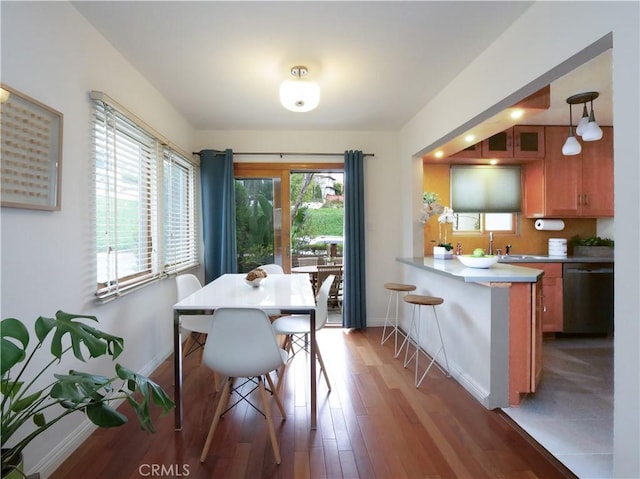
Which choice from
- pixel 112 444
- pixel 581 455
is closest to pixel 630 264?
pixel 581 455

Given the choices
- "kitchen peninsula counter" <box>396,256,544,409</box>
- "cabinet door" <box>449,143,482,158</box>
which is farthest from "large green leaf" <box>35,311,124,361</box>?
"cabinet door" <box>449,143,482,158</box>

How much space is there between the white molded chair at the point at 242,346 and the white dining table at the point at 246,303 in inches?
9.1

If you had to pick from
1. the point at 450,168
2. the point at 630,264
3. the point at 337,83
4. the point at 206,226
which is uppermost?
the point at 337,83

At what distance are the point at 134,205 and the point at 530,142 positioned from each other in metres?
4.21

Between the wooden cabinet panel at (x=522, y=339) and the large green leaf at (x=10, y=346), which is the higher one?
the large green leaf at (x=10, y=346)

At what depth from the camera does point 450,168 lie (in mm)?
4305

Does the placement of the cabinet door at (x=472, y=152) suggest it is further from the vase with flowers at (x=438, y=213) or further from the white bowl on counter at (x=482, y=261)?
the white bowl on counter at (x=482, y=261)

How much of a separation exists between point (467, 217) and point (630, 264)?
10.4ft

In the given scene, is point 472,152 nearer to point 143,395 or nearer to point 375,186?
point 375,186

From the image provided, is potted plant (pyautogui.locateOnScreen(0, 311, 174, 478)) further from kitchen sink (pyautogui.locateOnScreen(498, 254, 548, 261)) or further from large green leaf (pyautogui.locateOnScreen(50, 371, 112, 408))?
kitchen sink (pyautogui.locateOnScreen(498, 254, 548, 261))

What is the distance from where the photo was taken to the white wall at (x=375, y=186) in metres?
4.28

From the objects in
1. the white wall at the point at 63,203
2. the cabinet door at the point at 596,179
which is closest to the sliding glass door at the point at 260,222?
the white wall at the point at 63,203

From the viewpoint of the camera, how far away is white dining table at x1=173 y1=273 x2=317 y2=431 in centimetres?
203

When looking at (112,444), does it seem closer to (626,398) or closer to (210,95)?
(626,398)
